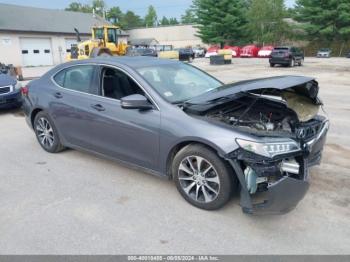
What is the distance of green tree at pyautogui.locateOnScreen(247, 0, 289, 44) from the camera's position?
176 feet

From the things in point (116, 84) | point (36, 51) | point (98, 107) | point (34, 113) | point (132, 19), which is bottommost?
point (36, 51)

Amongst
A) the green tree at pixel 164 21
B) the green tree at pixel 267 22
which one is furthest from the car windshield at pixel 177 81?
the green tree at pixel 164 21

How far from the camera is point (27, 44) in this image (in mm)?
35219

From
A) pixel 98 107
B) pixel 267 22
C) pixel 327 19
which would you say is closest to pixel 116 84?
pixel 98 107

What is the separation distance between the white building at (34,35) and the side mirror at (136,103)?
33.5 m

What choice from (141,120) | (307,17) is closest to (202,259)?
(141,120)

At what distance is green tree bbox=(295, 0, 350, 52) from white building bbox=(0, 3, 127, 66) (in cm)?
3034

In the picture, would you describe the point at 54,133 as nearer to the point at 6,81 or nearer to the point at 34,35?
the point at 6,81

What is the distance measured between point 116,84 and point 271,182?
2340 millimetres

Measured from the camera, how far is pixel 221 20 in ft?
164

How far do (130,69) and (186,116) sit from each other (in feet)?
3.55

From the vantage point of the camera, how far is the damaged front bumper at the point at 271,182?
296 cm

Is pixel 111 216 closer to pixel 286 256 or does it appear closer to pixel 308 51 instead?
pixel 286 256

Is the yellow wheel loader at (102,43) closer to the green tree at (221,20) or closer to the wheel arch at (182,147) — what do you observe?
the wheel arch at (182,147)
